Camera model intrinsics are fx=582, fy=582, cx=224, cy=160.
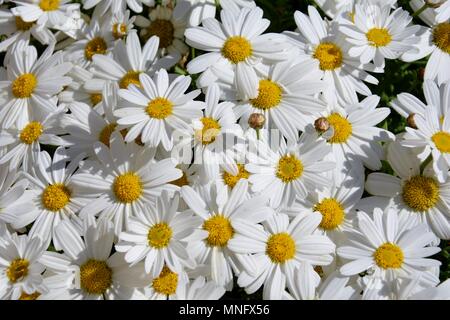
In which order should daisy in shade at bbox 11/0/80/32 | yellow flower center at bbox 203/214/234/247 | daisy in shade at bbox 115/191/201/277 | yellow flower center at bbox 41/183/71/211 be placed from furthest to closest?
1. daisy in shade at bbox 11/0/80/32
2. yellow flower center at bbox 41/183/71/211
3. yellow flower center at bbox 203/214/234/247
4. daisy in shade at bbox 115/191/201/277

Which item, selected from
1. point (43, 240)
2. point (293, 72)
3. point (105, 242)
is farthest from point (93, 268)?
point (293, 72)

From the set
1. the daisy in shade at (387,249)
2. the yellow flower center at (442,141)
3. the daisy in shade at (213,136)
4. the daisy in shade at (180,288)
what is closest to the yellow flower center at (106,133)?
the daisy in shade at (213,136)

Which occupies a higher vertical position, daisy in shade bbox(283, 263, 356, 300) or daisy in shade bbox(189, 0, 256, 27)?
daisy in shade bbox(189, 0, 256, 27)

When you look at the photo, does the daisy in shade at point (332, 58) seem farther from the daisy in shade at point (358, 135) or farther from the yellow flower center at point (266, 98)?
the yellow flower center at point (266, 98)

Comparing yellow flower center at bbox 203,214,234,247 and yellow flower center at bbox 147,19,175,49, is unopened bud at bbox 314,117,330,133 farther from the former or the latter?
yellow flower center at bbox 147,19,175,49

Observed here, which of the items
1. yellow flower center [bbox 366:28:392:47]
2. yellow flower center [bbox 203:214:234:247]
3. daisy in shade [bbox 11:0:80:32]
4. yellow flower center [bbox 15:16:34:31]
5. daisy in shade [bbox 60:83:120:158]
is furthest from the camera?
yellow flower center [bbox 15:16:34:31]

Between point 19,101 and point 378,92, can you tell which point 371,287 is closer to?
point 378,92

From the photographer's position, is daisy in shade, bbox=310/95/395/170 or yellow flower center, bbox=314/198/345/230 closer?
yellow flower center, bbox=314/198/345/230

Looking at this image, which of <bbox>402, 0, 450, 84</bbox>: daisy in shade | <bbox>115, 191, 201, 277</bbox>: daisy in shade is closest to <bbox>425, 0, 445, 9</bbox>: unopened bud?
<bbox>402, 0, 450, 84</bbox>: daisy in shade
